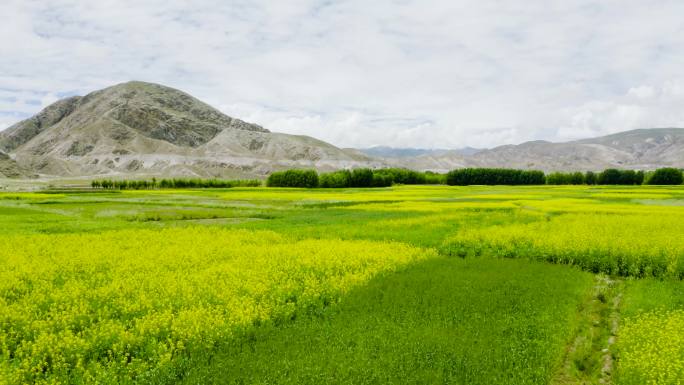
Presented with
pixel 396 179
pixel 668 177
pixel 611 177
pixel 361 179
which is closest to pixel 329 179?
pixel 361 179

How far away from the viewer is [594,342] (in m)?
11.4

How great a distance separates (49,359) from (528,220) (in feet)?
94.5

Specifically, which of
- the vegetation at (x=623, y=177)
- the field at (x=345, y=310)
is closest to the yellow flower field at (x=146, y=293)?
the field at (x=345, y=310)

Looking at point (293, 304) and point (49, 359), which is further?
point (293, 304)

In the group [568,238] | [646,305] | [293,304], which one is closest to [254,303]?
[293,304]

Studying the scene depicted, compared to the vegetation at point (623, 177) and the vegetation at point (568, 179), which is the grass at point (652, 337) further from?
the vegetation at point (568, 179)

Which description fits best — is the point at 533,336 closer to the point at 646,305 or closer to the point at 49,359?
the point at 646,305

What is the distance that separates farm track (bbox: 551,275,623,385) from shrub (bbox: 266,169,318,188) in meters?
→ 94.7

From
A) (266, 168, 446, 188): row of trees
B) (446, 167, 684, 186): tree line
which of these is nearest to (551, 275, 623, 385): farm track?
(266, 168, 446, 188): row of trees

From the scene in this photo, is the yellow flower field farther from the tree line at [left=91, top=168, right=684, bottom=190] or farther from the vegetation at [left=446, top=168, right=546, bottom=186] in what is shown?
the vegetation at [left=446, top=168, right=546, bottom=186]

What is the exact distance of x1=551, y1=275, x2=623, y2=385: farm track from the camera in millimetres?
9602

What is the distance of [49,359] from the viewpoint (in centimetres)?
974

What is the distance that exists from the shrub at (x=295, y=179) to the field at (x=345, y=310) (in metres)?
85.5

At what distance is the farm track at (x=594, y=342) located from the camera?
9.60 m
